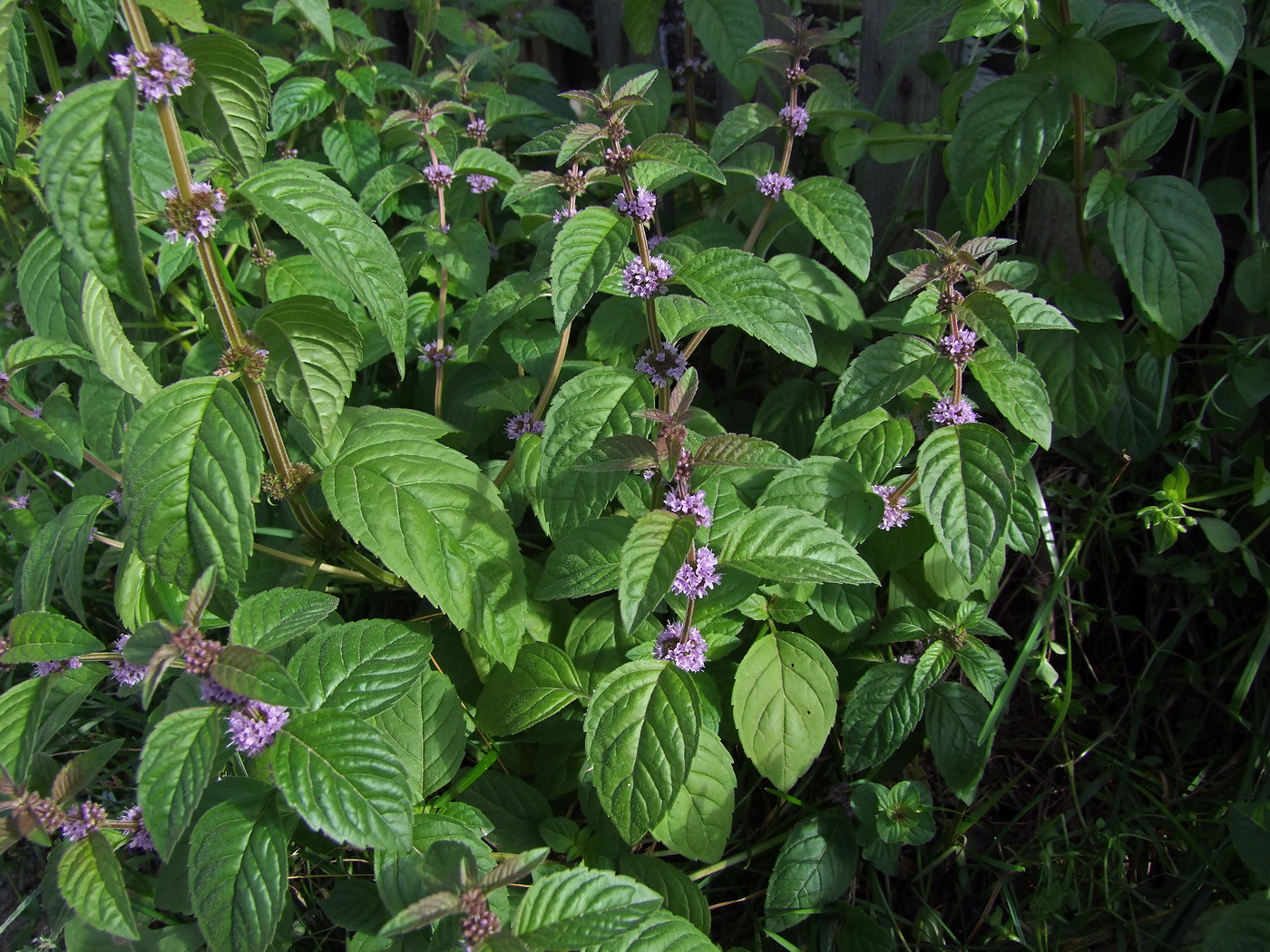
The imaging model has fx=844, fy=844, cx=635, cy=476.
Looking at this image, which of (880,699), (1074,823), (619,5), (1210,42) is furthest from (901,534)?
(619,5)

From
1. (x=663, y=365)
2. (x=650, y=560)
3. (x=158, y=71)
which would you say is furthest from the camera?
(x=663, y=365)

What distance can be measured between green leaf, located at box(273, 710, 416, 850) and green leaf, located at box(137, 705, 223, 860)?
0.12 metres

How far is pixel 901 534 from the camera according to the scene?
2137 mm

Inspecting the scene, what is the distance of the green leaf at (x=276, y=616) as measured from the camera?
57.8 inches

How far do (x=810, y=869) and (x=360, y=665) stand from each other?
115 centimetres

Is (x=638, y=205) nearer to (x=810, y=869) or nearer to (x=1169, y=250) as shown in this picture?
(x=1169, y=250)

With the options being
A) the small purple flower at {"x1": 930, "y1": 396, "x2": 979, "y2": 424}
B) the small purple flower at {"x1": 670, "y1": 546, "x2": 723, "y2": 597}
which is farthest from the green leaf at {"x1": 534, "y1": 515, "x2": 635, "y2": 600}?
the small purple flower at {"x1": 930, "y1": 396, "x2": 979, "y2": 424}

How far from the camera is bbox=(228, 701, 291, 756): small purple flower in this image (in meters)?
1.43

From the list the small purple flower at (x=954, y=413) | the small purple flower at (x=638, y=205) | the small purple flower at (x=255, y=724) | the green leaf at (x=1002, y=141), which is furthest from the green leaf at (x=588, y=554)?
the green leaf at (x=1002, y=141)

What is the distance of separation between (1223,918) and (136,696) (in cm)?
283

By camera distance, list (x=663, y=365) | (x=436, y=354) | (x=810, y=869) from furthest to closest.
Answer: (x=436, y=354) → (x=810, y=869) → (x=663, y=365)

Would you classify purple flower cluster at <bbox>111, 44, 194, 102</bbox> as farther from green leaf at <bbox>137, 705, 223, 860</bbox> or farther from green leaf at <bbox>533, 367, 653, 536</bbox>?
green leaf at <bbox>137, 705, 223, 860</bbox>

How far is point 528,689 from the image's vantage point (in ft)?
6.30

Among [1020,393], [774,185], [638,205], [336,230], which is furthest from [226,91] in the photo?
[1020,393]
